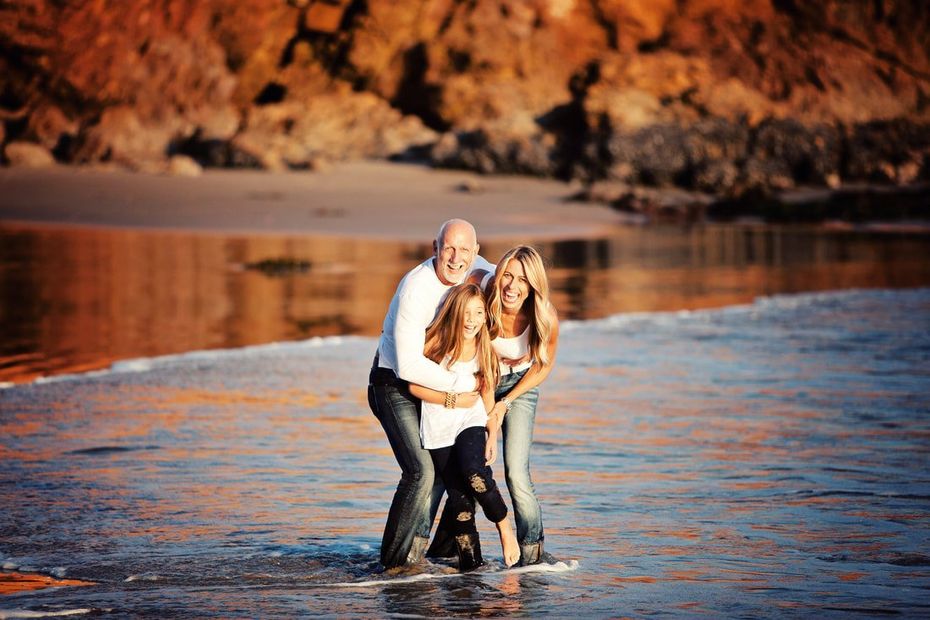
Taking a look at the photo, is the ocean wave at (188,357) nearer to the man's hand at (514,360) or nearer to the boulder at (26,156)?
the man's hand at (514,360)

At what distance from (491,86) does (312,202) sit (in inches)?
409

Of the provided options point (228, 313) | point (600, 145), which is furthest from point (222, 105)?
point (228, 313)

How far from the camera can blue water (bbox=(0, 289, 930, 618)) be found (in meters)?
5.46

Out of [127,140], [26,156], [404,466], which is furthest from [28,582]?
[127,140]

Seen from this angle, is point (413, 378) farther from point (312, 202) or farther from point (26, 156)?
point (26, 156)

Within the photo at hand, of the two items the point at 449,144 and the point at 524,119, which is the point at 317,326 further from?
the point at 524,119

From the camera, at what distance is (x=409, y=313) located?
5.62m

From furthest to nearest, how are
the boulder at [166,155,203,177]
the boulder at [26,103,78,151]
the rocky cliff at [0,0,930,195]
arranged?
the boulder at [26,103,78,151], the rocky cliff at [0,0,930,195], the boulder at [166,155,203,177]

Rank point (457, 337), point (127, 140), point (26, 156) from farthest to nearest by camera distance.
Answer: point (127, 140), point (26, 156), point (457, 337)

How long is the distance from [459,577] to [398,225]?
20652 mm

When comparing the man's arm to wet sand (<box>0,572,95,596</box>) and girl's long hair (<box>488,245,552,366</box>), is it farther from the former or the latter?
wet sand (<box>0,572,95,596</box>)

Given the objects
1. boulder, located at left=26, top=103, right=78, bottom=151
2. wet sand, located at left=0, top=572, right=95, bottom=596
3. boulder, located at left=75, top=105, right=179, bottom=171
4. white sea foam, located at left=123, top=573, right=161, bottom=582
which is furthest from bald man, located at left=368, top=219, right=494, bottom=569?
boulder, located at left=26, top=103, right=78, bottom=151

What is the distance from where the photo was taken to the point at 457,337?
5699 mm

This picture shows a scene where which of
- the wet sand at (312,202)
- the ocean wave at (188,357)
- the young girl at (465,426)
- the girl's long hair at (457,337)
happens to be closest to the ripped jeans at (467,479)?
the young girl at (465,426)
